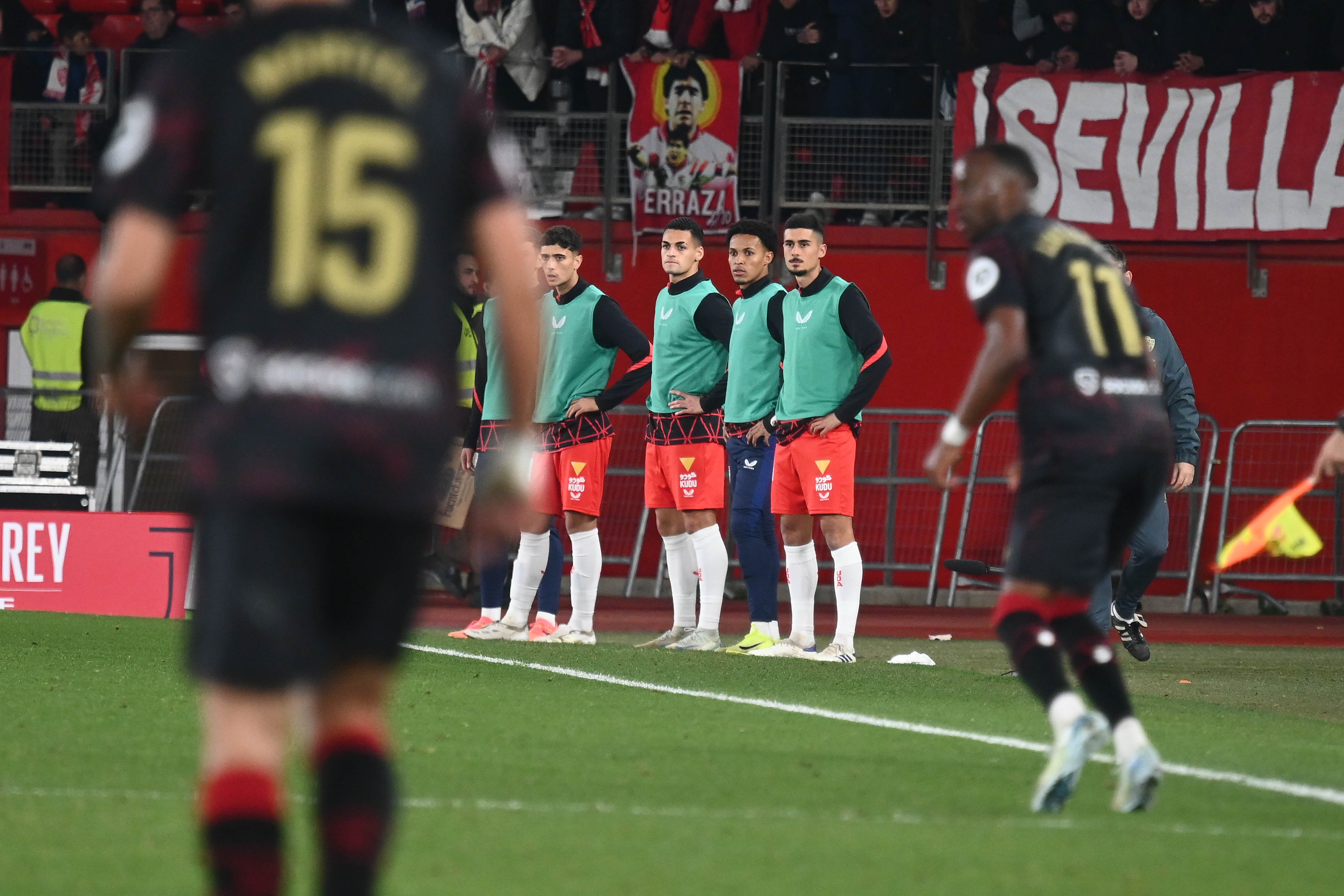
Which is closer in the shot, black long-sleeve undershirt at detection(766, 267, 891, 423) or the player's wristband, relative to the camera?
the player's wristband

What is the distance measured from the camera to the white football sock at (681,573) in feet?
37.2

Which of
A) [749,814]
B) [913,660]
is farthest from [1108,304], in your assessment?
[913,660]

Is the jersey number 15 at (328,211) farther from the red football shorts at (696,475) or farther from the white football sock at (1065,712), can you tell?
the red football shorts at (696,475)

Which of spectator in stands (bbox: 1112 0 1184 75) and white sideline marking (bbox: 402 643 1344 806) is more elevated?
spectator in stands (bbox: 1112 0 1184 75)

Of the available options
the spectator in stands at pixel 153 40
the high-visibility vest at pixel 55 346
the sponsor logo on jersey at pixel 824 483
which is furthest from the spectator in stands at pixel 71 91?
the sponsor logo on jersey at pixel 824 483

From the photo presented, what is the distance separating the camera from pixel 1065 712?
5.17m

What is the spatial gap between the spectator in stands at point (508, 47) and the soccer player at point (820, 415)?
6.89 m

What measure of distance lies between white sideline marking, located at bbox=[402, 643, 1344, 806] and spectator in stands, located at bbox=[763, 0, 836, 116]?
7.79m

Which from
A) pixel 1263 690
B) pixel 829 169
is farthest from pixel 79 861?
pixel 829 169

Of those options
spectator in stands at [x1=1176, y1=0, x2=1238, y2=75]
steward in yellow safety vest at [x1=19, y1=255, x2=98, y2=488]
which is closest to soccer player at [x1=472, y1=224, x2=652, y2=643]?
steward in yellow safety vest at [x1=19, y1=255, x2=98, y2=488]

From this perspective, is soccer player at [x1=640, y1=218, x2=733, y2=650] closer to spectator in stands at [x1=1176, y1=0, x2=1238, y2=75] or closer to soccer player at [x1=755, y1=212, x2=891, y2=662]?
soccer player at [x1=755, y1=212, x2=891, y2=662]

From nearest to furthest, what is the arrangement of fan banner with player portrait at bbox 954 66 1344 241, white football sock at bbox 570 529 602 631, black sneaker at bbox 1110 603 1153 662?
1. black sneaker at bbox 1110 603 1153 662
2. white football sock at bbox 570 529 602 631
3. fan banner with player portrait at bbox 954 66 1344 241

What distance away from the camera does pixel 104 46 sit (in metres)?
18.5

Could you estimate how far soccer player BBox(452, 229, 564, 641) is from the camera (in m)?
11.3
